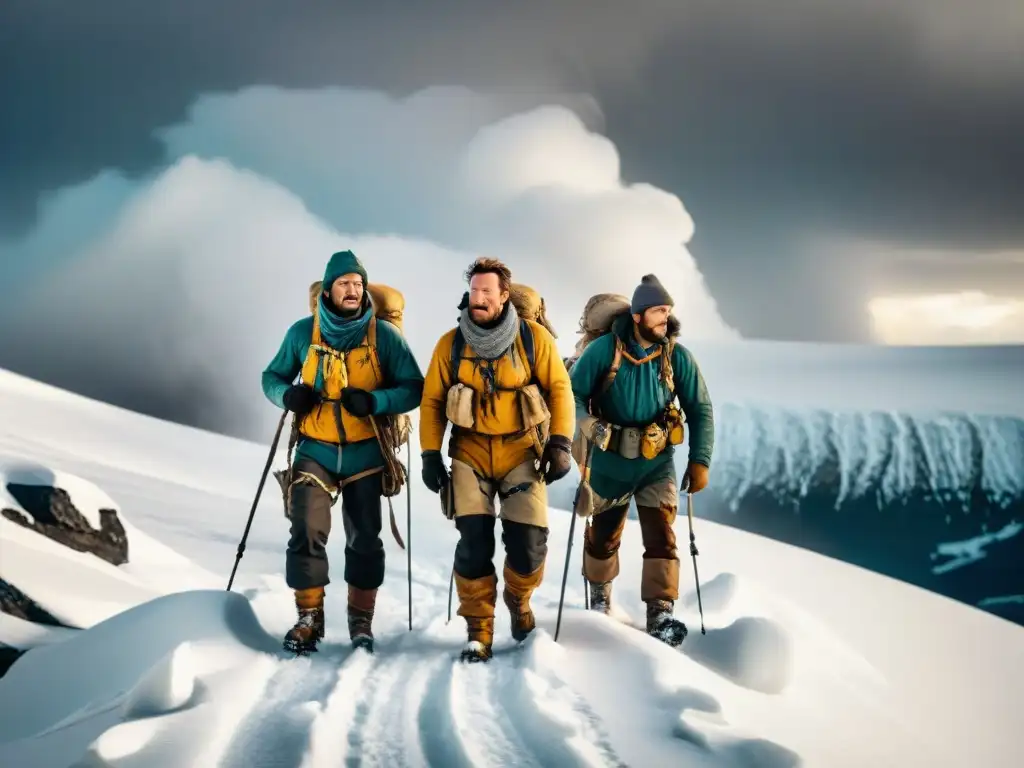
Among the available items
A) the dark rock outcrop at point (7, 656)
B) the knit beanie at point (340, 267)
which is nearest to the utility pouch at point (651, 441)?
the knit beanie at point (340, 267)

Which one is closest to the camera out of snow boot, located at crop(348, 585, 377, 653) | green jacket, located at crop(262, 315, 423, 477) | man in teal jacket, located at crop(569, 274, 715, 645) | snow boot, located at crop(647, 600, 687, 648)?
green jacket, located at crop(262, 315, 423, 477)

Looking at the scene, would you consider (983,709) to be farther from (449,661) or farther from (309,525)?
(309,525)

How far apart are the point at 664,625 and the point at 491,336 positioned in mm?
1834

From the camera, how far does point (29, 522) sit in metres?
6.70

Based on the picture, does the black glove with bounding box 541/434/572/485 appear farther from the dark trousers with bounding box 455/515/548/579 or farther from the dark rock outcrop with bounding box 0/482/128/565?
the dark rock outcrop with bounding box 0/482/128/565

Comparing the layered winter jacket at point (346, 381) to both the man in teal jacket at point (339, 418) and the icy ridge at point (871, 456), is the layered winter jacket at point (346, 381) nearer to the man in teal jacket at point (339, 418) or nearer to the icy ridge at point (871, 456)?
the man in teal jacket at point (339, 418)

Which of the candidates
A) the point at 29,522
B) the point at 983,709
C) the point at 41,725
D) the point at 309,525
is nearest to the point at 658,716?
the point at 309,525

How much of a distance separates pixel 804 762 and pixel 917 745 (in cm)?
122

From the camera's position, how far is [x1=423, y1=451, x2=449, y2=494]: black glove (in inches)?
143

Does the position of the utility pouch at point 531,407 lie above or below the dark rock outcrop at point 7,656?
above

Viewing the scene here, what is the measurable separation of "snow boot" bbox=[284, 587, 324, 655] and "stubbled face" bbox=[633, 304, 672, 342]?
84.4 inches

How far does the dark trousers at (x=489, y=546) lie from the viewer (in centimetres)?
365

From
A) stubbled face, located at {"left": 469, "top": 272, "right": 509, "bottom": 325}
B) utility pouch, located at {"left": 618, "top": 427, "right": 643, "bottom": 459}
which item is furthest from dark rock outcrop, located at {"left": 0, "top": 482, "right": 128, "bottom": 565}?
utility pouch, located at {"left": 618, "top": 427, "right": 643, "bottom": 459}

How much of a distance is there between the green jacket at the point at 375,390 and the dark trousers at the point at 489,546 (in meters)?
0.59
